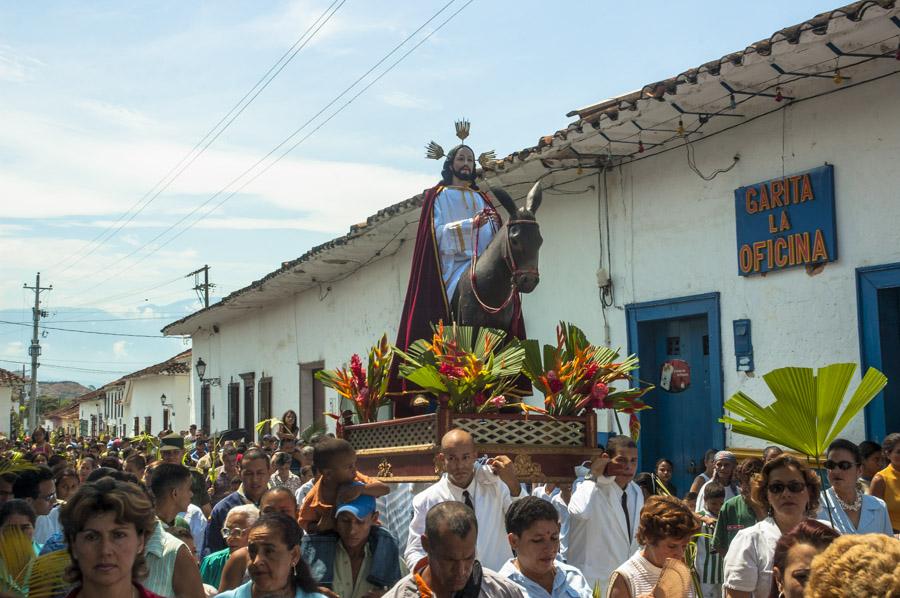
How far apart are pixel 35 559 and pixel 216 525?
8.41 ft

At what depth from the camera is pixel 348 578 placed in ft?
15.0

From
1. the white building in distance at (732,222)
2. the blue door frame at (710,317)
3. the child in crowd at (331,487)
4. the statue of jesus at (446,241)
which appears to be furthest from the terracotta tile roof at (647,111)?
the child in crowd at (331,487)

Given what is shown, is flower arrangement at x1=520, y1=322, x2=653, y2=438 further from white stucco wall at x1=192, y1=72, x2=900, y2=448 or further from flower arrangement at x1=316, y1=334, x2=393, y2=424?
white stucco wall at x1=192, y1=72, x2=900, y2=448

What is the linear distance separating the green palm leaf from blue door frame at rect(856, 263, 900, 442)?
4.19 meters

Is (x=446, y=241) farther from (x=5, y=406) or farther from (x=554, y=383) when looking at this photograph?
(x=5, y=406)

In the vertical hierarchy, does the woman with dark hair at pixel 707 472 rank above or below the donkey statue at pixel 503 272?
below

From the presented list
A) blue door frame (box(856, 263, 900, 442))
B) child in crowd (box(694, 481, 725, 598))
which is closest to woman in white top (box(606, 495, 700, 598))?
child in crowd (box(694, 481, 725, 598))

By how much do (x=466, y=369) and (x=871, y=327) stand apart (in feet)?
13.3

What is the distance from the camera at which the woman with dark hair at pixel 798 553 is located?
3.47m

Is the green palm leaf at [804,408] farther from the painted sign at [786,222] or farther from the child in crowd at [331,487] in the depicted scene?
the painted sign at [786,222]

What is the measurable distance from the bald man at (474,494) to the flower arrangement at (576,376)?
3.35ft

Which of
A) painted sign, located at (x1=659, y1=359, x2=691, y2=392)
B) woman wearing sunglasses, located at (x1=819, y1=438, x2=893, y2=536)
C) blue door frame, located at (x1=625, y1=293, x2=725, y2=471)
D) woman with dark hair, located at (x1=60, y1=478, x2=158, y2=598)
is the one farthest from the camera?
painted sign, located at (x1=659, y1=359, x2=691, y2=392)

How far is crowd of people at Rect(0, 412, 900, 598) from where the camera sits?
352 cm

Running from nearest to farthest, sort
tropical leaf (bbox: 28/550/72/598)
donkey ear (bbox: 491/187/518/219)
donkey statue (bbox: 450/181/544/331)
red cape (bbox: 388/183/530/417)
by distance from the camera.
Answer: tropical leaf (bbox: 28/550/72/598), donkey statue (bbox: 450/181/544/331), donkey ear (bbox: 491/187/518/219), red cape (bbox: 388/183/530/417)
